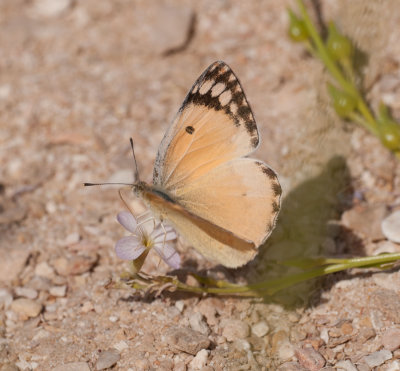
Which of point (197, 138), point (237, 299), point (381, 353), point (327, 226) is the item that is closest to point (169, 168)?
point (197, 138)

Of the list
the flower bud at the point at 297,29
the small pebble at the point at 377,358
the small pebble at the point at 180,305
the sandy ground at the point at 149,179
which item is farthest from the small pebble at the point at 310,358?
the flower bud at the point at 297,29

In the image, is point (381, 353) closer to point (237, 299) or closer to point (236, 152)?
point (237, 299)

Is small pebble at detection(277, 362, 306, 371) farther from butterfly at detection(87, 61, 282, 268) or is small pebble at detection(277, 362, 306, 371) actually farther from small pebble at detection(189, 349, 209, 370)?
butterfly at detection(87, 61, 282, 268)

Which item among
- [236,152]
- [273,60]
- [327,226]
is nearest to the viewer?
[236,152]

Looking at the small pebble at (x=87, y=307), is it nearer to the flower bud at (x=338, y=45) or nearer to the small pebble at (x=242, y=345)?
the small pebble at (x=242, y=345)

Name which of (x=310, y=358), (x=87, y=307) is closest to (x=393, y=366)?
(x=310, y=358)

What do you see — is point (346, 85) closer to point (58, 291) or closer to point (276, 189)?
point (276, 189)
